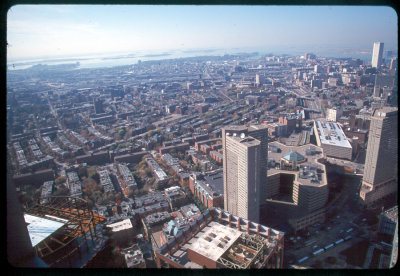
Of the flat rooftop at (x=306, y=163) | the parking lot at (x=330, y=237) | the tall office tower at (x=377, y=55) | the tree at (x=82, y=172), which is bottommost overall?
the parking lot at (x=330, y=237)

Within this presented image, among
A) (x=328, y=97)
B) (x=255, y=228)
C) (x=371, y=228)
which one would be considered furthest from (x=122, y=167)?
(x=328, y=97)

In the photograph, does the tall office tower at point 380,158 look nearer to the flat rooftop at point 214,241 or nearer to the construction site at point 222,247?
the construction site at point 222,247

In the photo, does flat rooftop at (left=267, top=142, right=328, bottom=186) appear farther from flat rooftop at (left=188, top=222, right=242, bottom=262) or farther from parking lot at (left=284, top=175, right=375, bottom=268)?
flat rooftop at (left=188, top=222, right=242, bottom=262)

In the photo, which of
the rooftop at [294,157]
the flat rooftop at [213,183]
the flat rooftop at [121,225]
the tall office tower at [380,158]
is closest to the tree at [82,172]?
the flat rooftop at [121,225]

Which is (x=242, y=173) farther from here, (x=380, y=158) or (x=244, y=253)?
(x=380, y=158)

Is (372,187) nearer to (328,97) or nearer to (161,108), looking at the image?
(328,97)

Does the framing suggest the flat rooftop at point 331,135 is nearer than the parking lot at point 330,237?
No

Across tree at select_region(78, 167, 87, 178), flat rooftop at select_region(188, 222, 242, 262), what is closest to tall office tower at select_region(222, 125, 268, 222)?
flat rooftop at select_region(188, 222, 242, 262)
